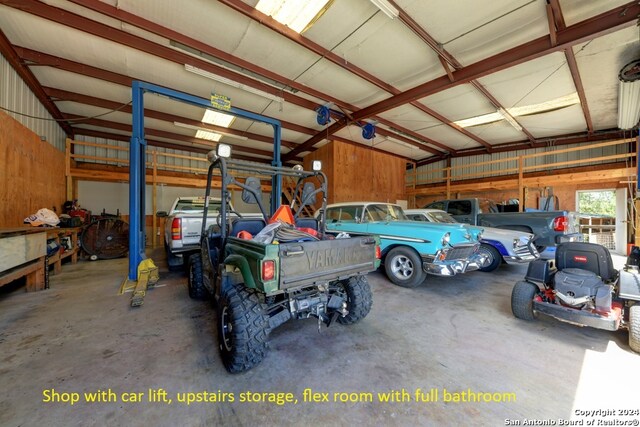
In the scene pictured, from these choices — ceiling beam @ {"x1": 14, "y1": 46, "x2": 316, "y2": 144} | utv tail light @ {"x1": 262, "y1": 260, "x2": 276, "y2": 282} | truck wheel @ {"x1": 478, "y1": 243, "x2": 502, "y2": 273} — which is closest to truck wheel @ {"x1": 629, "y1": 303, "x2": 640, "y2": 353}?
truck wheel @ {"x1": 478, "y1": 243, "x2": 502, "y2": 273}

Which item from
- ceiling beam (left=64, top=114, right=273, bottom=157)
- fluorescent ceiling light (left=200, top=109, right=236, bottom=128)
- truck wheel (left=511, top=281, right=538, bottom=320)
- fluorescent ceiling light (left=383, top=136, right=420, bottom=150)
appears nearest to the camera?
truck wheel (left=511, top=281, right=538, bottom=320)

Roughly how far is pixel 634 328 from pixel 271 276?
3554 millimetres

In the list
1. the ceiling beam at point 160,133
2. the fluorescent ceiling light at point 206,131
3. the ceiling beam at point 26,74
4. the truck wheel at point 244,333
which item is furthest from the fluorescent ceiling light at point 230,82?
the truck wheel at point 244,333

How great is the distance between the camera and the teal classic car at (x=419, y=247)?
13.3ft

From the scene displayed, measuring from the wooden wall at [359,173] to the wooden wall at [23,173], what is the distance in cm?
772

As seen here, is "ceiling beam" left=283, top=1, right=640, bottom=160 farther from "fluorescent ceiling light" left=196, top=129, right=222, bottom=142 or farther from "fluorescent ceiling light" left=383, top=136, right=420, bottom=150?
"fluorescent ceiling light" left=196, top=129, right=222, bottom=142

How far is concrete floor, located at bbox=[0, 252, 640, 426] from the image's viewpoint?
5.31 ft

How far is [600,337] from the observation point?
8.73ft

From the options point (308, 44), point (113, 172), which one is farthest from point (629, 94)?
point (113, 172)

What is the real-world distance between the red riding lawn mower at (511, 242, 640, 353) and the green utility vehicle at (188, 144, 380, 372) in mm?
2062

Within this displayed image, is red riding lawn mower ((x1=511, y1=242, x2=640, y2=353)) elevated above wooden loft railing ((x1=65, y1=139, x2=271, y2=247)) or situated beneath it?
situated beneath

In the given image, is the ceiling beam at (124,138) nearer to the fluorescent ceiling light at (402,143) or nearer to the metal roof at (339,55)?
the metal roof at (339,55)

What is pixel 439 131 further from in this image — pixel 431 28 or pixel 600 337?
pixel 600 337

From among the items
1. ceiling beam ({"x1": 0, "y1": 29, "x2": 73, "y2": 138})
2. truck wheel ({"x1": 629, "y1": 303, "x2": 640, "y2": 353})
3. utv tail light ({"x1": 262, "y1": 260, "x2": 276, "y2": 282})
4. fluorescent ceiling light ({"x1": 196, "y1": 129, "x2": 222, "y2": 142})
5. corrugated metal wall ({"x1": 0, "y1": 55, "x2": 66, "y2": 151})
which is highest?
fluorescent ceiling light ({"x1": 196, "y1": 129, "x2": 222, "y2": 142})
